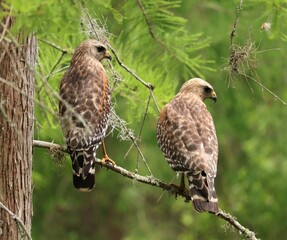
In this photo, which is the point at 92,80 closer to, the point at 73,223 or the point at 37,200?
the point at 37,200

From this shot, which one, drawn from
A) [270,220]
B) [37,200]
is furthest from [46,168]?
[270,220]

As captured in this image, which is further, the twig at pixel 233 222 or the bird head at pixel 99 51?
the bird head at pixel 99 51

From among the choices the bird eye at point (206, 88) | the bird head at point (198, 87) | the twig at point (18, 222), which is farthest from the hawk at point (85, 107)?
the bird eye at point (206, 88)

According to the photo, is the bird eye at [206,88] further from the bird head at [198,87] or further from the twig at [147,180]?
the twig at [147,180]

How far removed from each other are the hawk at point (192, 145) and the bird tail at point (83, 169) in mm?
686

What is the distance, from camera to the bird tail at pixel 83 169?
6.95m

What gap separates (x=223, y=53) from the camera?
1322 centimetres

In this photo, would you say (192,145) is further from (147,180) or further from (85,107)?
(85,107)

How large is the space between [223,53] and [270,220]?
367 centimetres

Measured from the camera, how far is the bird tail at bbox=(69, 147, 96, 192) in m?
6.95

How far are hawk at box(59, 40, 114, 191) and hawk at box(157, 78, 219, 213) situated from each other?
480 millimetres

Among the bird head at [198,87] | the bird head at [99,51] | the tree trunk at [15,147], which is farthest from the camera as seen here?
the bird head at [198,87]

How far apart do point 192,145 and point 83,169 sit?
2.79 ft

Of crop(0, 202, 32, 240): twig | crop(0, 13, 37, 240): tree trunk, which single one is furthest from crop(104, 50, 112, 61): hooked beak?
crop(0, 202, 32, 240): twig
